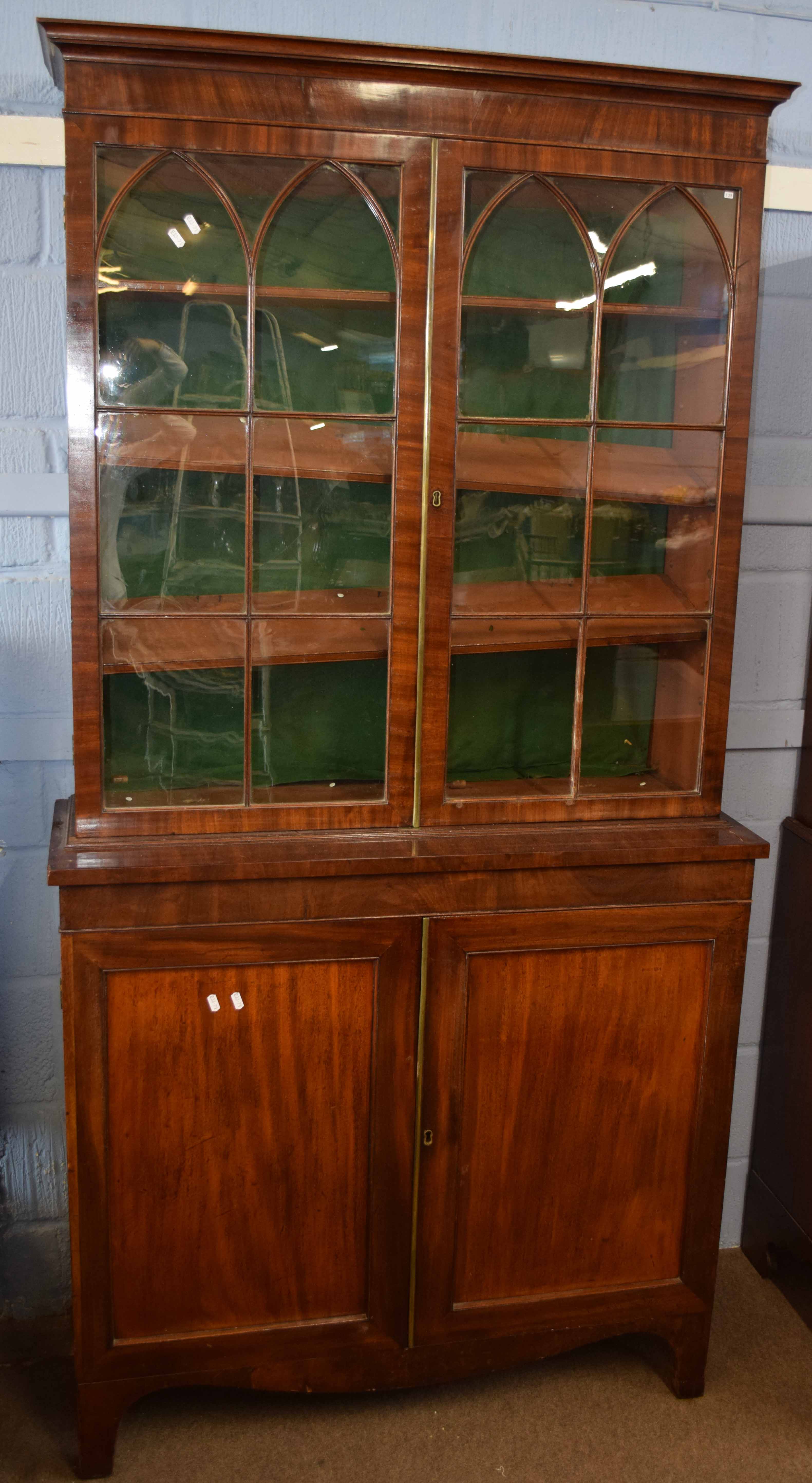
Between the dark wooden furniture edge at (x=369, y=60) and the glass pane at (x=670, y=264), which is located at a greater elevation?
the dark wooden furniture edge at (x=369, y=60)

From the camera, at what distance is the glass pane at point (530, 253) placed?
1.65m

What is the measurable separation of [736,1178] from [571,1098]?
0.78 metres

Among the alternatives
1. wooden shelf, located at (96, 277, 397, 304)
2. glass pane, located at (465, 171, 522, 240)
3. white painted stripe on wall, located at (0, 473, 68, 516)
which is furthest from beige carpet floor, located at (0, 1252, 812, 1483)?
glass pane, located at (465, 171, 522, 240)

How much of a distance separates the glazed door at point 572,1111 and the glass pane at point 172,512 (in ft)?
2.06

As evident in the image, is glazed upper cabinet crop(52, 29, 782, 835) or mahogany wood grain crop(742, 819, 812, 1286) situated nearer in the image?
glazed upper cabinet crop(52, 29, 782, 835)

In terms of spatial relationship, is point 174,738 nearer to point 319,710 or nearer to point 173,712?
point 173,712

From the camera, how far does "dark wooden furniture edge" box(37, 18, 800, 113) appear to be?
1.49 m

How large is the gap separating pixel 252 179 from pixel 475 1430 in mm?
1978

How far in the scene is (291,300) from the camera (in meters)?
1.63

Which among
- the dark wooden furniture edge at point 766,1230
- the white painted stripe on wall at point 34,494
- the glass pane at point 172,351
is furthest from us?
the dark wooden furniture edge at point 766,1230

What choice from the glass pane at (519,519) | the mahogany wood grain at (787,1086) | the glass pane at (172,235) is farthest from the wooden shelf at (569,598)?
the mahogany wood grain at (787,1086)

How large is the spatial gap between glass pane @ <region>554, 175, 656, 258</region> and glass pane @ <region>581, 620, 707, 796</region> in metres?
0.56

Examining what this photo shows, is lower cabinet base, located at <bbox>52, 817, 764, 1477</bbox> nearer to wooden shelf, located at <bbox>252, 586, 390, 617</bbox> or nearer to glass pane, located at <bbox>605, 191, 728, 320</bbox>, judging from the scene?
wooden shelf, located at <bbox>252, 586, 390, 617</bbox>

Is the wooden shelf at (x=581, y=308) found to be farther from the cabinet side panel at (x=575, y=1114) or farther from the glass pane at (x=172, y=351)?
the cabinet side panel at (x=575, y=1114)
